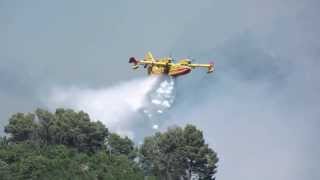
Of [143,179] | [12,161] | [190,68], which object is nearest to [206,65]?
[190,68]

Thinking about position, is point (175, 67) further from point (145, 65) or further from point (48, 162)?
point (48, 162)

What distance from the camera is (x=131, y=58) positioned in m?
178

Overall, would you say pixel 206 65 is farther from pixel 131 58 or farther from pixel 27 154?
pixel 27 154

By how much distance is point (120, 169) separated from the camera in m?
198

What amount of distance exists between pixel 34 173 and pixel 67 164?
6.07 metres

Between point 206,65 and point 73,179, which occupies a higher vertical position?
Result: point 206,65

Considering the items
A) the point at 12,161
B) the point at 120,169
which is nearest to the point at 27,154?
the point at 12,161

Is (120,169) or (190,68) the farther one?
(120,169)

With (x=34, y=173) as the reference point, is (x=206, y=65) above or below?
above

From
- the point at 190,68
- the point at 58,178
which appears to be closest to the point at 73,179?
the point at 58,178

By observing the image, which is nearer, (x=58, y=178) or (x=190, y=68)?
(x=190, y=68)

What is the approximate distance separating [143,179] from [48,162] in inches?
627

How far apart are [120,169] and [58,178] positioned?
41.7ft

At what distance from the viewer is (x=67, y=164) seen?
195m
